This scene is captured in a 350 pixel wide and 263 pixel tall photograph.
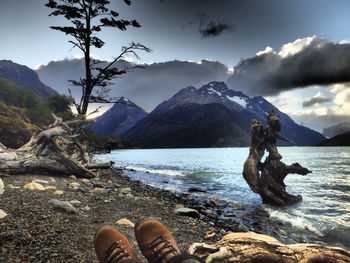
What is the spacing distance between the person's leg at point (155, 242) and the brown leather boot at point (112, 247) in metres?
0.19

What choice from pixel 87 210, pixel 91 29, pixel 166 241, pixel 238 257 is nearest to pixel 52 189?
pixel 87 210

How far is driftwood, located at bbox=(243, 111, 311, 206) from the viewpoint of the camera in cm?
1416

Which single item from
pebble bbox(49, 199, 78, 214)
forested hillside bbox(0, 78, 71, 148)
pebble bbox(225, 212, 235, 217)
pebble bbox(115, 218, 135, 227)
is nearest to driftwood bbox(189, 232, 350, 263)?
pebble bbox(115, 218, 135, 227)

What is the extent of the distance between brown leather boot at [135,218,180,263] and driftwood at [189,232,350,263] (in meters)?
0.43

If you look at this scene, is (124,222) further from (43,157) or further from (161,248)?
(43,157)

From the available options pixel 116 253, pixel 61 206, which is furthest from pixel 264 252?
pixel 61 206

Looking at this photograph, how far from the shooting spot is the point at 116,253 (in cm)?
312

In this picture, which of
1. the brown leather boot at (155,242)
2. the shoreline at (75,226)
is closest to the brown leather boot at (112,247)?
the brown leather boot at (155,242)

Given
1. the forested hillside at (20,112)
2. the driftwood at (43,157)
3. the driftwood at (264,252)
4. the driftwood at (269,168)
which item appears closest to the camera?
the driftwood at (264,252)

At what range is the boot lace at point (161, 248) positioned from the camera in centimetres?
301

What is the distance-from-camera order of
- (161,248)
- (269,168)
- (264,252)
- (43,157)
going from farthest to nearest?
1. (269,168)
2. (43,157)
3. (161,248)
4. (264,252)

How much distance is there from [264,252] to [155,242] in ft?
4.56

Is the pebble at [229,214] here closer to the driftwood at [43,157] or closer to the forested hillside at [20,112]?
the driftwood at [43,157]

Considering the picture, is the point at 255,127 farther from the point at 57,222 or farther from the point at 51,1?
the point at 51,1
